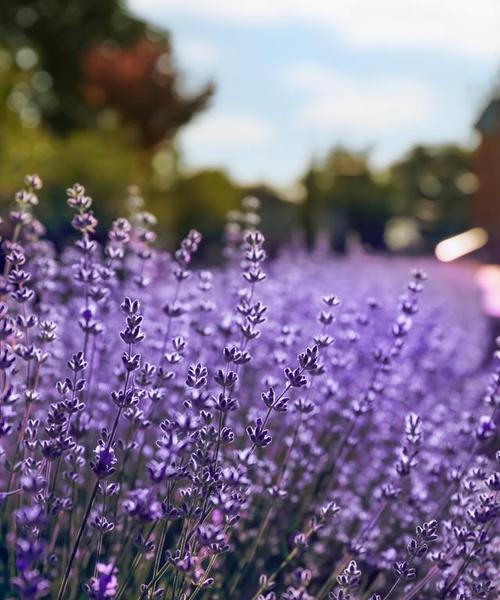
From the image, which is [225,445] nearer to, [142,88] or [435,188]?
[142,88]

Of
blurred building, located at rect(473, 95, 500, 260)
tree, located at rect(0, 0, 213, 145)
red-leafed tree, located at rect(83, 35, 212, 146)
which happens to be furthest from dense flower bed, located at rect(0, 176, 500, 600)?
blurred building, located at rect(473, 95, 500, 260)

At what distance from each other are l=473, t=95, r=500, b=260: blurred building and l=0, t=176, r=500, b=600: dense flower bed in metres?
23.2

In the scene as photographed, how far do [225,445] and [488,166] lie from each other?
2655 centimetres

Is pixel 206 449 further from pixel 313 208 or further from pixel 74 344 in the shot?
pixel 313 208

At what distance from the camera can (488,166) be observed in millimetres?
28094

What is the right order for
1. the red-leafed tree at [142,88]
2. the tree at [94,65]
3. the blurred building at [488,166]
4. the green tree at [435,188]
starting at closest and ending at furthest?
1. the red-leafed tree at [142,88]
2. the tree at [94,65]
3. the blurred building at [488,166]
4. the green tree at [435,188]

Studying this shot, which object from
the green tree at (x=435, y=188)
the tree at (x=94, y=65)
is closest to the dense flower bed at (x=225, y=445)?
the tree at (x=94, y=65)

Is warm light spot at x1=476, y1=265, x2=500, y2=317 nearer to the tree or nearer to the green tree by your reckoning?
the tree

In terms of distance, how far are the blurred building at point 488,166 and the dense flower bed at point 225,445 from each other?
23181 millimetres

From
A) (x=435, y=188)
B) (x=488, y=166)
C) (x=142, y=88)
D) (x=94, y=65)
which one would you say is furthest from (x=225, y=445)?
(x=435, y=188)

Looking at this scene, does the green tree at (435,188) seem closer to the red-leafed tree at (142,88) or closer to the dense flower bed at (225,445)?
the red-leafed tree at (142,88)

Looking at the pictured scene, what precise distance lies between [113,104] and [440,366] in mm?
24536

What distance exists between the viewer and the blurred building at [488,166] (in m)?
27.9

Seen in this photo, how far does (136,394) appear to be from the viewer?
6.90ft
